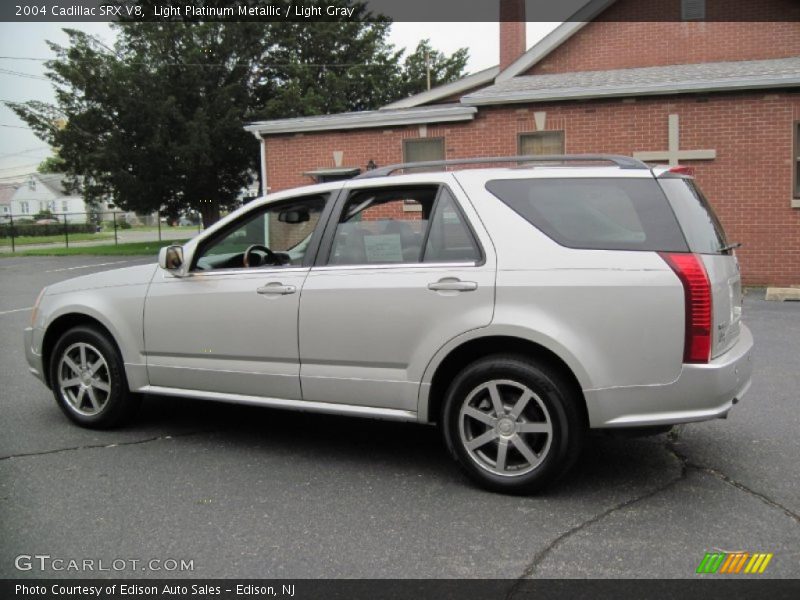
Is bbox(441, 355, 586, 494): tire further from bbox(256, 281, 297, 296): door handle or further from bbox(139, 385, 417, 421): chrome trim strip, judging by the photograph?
bbox(256, 281, 297, 296): door handle

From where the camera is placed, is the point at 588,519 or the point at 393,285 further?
the point at 393,285

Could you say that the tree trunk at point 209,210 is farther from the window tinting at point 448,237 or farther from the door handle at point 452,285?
the door handle at point 452,285

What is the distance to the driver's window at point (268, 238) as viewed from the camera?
470 centimetres

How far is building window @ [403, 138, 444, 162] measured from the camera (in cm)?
1549

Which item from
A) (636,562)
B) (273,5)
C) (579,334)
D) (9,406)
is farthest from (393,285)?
(273,5)

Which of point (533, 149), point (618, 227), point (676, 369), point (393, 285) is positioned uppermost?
point (533, 149)

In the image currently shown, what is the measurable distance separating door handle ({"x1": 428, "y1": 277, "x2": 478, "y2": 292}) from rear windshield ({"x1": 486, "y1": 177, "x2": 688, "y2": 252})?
47cm

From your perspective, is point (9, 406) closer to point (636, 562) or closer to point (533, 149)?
point (636, 562)

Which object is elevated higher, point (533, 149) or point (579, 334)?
point (533, 149)

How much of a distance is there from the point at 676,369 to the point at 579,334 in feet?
1.60

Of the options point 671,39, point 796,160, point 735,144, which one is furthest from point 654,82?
point 671,39

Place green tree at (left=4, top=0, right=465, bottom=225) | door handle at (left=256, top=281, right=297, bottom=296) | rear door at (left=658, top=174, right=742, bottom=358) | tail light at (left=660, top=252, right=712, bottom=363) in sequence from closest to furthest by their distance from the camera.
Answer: tail light at (left=660, top=252, right=712, bottom=363)
rear door at (left=658, top=174, right=742, bottom=358)
door handle at (left=256, top=281, right=297, bottom=296)
green tree at (left=4, top=0, right=465, bottom=225)

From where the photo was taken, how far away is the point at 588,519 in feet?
11.9

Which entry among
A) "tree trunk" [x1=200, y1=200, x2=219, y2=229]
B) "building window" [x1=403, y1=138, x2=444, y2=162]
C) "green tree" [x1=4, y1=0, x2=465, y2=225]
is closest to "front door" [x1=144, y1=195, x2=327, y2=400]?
"building window" [x1=403, y1=138, x2=444, y2=162]
